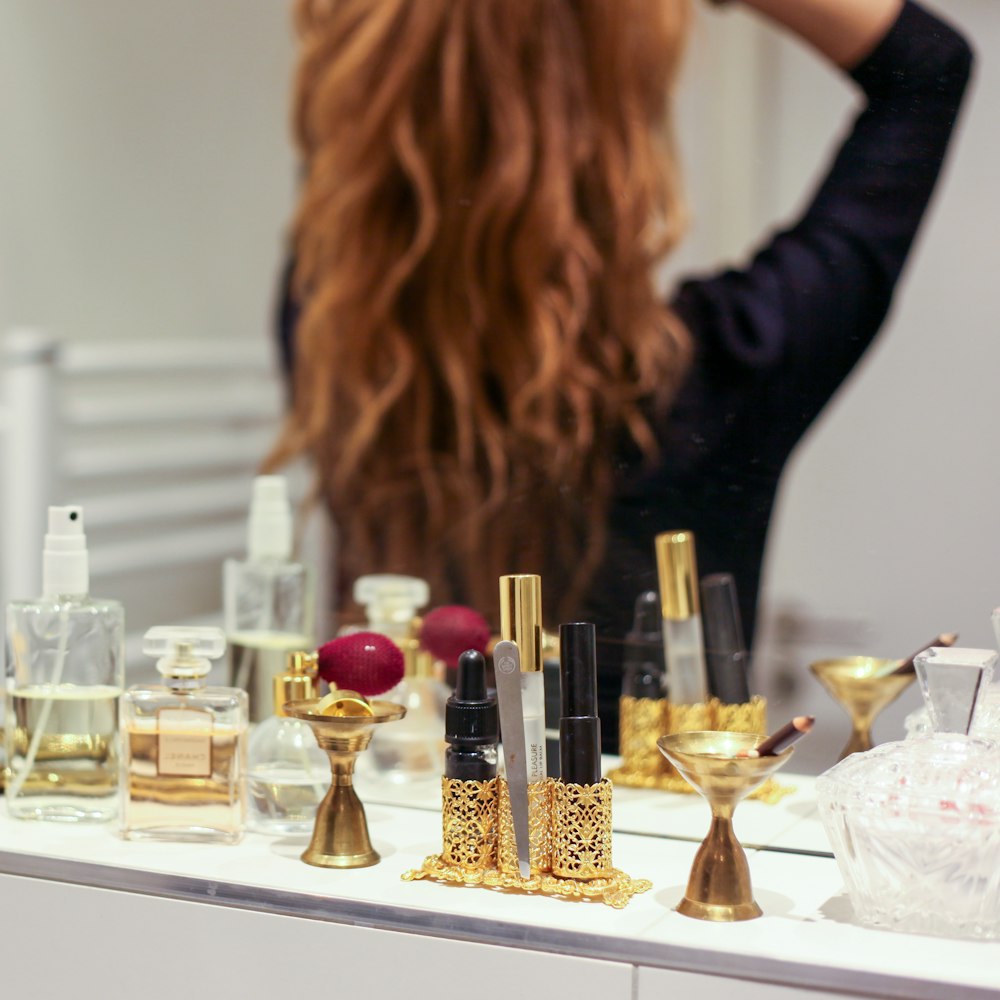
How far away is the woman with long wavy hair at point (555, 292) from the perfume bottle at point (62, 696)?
247 millimetres

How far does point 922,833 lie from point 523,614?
8.8 inches

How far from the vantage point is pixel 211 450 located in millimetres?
1117

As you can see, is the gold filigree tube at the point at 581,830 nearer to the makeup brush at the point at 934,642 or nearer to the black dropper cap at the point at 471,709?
the black dropper cap at the point at 471,709

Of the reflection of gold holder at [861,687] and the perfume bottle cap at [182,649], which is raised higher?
the perfume bottle cap at [182,649]

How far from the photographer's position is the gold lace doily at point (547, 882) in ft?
2.19

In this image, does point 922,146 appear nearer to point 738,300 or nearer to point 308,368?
point 738,300

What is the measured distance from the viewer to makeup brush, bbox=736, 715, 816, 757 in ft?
2.01

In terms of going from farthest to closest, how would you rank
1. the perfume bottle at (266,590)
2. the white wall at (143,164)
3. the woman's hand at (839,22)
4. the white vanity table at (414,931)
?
the white wall at (143,164) → the perfume bottle at (266,590) → the woman's hand at (839,22) → the white vanity table at (414,931)

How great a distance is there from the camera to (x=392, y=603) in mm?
907

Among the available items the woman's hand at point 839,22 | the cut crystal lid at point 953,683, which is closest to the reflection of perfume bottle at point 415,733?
the cut crystal lid at point 953,683

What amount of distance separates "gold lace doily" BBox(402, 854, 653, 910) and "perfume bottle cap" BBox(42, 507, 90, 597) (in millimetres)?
287

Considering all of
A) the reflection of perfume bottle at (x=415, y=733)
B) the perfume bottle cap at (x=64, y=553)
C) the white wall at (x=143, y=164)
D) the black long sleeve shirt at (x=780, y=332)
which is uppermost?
the white wall at (x=143, y=164)

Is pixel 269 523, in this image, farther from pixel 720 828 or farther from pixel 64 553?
pixel 720 828

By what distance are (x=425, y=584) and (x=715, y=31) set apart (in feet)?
1.41
